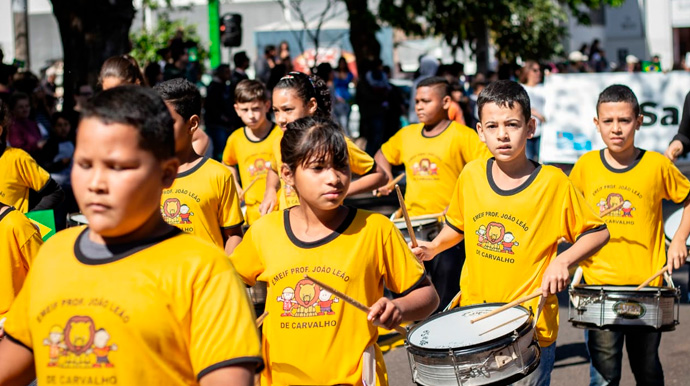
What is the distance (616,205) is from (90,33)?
32.3ft

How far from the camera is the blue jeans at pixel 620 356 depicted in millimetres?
5371

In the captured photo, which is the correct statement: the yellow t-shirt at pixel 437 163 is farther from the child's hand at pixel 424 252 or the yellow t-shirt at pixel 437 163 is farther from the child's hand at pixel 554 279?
the child's hand at pixel 554 279

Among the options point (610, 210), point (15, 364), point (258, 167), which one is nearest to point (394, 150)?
point (258, 167)

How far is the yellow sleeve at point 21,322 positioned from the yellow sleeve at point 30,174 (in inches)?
126

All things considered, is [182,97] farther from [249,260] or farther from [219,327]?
[219,327]

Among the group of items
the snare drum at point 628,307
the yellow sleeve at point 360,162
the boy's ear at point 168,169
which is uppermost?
the boy's ear at point 168,169

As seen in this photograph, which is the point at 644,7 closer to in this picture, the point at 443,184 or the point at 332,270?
the point at 443,184

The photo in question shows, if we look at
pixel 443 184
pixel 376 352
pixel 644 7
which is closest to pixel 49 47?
pixel 644 7

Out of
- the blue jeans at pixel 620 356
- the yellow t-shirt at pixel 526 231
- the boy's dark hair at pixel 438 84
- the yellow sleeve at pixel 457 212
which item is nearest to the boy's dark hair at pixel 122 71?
the boy's dark hair at pixel 438 84

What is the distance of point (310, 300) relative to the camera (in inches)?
146

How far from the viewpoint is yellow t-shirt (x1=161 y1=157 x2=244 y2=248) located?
4.97m

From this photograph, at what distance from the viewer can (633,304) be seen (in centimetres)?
510

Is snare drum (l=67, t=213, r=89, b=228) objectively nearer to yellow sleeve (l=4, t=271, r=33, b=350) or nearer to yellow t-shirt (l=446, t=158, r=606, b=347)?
yellow t-shirt (l=446, t=158, r=606, b=347)

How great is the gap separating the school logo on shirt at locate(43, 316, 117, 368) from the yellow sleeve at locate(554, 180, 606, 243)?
270 centimetres
